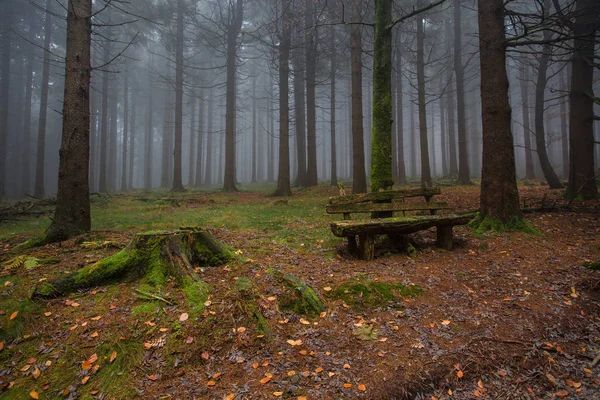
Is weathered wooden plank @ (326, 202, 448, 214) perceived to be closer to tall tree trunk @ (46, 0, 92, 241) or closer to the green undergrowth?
the green undergrowth

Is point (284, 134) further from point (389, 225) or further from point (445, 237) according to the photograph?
point (389, 225)

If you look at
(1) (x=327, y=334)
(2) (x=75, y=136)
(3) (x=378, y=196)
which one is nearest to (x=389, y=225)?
(3) (x=378, y=196)

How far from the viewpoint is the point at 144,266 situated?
3818 millimetres

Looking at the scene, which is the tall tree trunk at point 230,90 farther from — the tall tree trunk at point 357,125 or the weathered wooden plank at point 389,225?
the weathered wooden plank at point 389,225

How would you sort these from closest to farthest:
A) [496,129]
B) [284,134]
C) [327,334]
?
[327,334] < [496,129] < [284,134]

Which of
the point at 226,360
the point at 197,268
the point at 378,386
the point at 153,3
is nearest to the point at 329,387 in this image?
the point at 378,386

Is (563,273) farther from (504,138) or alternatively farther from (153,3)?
(153,3)

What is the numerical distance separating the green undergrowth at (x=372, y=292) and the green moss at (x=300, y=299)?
283mm

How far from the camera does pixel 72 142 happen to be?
5.92 metres

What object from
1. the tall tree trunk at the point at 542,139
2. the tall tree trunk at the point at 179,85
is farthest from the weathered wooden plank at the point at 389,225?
the tall tree trunk at the point at 179,85

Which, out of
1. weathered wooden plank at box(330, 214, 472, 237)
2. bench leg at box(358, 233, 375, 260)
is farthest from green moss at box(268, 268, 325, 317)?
bench leg at box(358, 233, 375, 260)

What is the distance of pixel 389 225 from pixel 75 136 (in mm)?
6339

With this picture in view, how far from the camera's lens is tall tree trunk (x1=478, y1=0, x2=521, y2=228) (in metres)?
5.86

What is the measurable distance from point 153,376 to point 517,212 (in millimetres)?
6651
